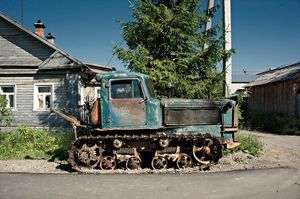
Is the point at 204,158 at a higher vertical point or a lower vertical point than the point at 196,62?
lower

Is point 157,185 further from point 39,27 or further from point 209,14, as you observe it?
point 39,27

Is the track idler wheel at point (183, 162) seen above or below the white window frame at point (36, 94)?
below

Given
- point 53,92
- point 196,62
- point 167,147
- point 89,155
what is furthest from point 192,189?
point 53,92

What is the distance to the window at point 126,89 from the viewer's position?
26.4 feet

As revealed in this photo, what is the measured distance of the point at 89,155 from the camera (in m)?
8.07

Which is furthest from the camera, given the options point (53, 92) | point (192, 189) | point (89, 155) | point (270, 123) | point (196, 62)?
point (270, 123)

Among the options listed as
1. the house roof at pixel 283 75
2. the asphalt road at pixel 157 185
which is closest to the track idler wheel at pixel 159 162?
the asphalt road at pixel 157 185

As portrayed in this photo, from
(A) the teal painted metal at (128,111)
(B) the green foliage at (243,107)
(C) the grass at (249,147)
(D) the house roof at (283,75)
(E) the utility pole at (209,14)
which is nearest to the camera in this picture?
(A) the teal painted metal at (128,111)

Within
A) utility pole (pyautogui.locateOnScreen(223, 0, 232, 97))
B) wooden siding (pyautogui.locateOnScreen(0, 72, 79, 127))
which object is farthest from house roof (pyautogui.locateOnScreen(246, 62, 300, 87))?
wooden siding (pyautogui.locateOnScreen(0, 72, 79, 127))

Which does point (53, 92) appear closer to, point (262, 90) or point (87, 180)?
point (87, 180)

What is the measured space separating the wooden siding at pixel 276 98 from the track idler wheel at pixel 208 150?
12.0 metres

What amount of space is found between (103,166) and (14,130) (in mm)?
8148

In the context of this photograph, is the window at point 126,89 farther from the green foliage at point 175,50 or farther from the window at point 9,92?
the window at point 9,92

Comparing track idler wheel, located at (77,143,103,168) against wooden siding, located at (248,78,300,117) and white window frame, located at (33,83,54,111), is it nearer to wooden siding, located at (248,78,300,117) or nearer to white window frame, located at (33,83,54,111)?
white window frame, located at (33,83,54,111)
